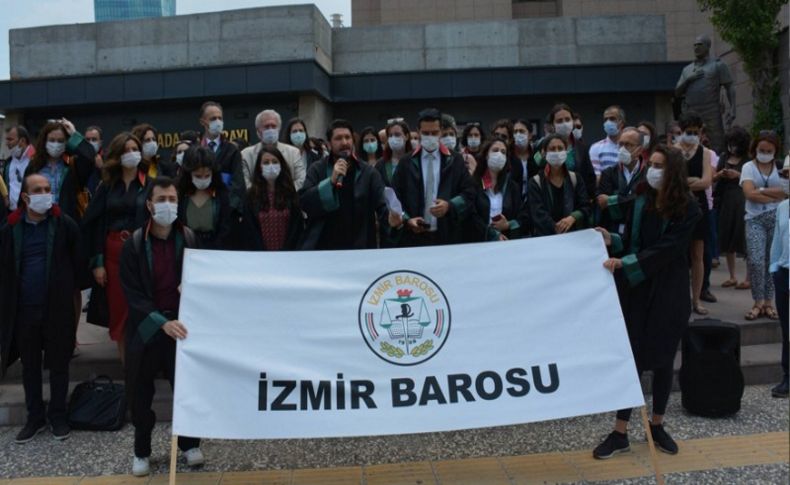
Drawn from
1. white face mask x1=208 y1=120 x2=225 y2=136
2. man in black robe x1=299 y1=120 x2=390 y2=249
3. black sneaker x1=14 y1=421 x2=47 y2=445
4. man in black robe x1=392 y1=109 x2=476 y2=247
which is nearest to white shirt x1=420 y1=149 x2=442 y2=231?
man in black robe x1=392 y1=109 x2=476 y2=247

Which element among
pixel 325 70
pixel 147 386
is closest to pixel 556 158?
pixel 147 386

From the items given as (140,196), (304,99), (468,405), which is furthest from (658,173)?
(304,99)

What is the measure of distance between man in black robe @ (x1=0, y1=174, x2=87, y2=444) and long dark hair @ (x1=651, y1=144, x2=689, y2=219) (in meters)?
4.33

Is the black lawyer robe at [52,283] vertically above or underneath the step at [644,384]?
above

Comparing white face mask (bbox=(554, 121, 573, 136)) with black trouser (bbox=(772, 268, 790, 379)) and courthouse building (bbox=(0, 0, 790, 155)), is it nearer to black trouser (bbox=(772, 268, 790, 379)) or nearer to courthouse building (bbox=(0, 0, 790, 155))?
black trouser (bbox=(772, 268, 790, 379))

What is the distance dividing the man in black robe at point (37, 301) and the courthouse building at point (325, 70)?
337 inches

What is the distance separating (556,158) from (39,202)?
153 inches

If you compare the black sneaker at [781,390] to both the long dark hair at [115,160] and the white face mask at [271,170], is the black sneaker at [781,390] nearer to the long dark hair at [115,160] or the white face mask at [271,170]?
the white face mask at [271,170]

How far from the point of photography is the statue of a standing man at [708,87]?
9078mm

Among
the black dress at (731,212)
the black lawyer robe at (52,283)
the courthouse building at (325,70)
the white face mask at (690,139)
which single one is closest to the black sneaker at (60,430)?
the black lawyer robe at (52,283)

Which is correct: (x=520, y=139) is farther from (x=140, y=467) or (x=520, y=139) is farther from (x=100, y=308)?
(x=140, y=467)

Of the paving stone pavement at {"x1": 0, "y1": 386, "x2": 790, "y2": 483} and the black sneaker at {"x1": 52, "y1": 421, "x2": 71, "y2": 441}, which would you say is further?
the black sneaker at {"x1": 52, "y1": 421, "x2": 71, "y2": 441}

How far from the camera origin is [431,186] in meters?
5.26

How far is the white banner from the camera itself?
3.66m
